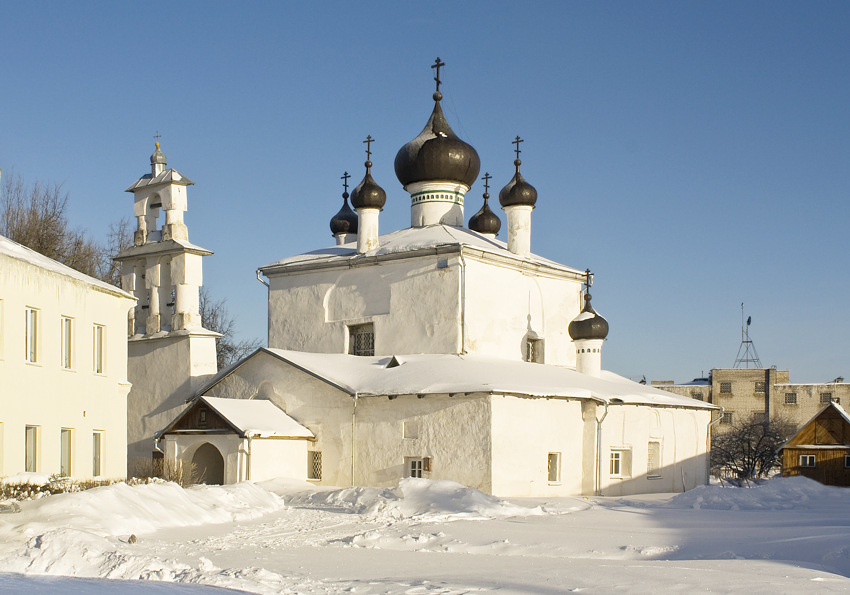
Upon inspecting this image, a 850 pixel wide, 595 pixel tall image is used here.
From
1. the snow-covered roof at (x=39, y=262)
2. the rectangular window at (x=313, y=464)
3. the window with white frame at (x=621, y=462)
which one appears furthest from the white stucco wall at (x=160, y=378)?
the window with white frame at (x=621, y=462)

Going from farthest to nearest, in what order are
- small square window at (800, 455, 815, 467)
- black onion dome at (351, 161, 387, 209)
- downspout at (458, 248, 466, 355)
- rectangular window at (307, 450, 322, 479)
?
small square window at (800, 455, 815, 467)
black onion dome at (351, 161, 387, 209)
downspout at (458, 248, 466, 355)
rectangular window at (307, 450, 322, 479)

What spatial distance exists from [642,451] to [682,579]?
15123 mm

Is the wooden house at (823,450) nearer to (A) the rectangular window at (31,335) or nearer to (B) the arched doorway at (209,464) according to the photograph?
(B) the arched doorway at (209,464)

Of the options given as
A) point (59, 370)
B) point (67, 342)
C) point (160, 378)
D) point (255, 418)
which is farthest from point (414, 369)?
point (59, 370)

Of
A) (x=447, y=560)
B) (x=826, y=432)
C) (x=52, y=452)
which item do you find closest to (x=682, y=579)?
A: (x=447, y=560)

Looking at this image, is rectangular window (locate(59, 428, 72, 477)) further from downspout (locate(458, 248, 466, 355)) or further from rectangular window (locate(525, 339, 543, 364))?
rectangular window (locate(525, 339, 543, 364))

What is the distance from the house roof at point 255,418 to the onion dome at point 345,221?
8.48 meters

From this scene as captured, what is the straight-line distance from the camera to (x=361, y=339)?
2541cm

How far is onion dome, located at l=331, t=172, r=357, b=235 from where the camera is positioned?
3034 centimetres

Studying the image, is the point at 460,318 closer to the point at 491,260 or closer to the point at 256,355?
the point at 491,260

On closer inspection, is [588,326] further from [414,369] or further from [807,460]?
[807,460]

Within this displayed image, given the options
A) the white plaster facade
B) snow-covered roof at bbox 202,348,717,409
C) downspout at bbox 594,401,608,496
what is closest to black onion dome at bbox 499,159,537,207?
snow-covered roof at bbox 202,348,717,409

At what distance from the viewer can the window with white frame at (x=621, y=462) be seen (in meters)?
23.8

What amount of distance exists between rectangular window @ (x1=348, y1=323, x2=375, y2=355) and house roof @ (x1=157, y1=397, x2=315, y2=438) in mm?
3020
